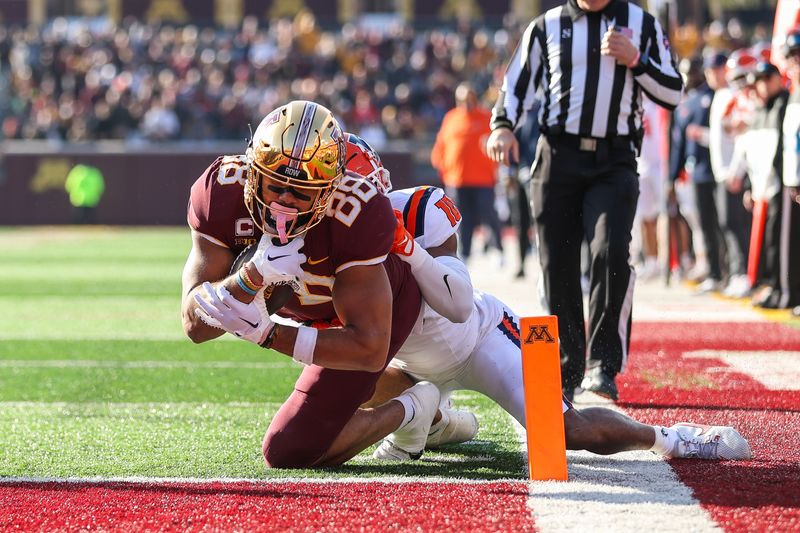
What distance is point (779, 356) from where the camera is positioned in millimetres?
6062

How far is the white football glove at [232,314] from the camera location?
3.09 metres

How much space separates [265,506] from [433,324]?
2.84 feet

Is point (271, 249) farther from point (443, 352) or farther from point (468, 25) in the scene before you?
point (468, 25)

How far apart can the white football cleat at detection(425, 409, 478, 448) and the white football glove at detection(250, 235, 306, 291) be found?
0.94 meters

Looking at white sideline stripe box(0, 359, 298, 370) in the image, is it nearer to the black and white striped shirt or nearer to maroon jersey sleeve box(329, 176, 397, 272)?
the black and white striped shirt

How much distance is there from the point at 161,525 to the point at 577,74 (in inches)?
106

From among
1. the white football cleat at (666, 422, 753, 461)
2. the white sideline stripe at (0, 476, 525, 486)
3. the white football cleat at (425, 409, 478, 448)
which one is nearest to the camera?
the white sideline stripe at (0, 476, 525, 486)

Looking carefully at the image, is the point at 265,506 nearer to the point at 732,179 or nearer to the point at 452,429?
the point at 452,429

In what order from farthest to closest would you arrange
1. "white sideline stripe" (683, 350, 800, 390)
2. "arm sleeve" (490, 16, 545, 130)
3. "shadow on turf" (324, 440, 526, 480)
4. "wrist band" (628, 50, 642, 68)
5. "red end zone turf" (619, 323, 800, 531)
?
"white sideline stripe" (683, 350, 800, 390)
"arm sleeve" (490, 16, 545, 130)
"wrist band" (628, 50, 642, 68)
"shadow on turf" (324, 440, 526, 480)
"red end zone turf" (619, 323, 800, 531)

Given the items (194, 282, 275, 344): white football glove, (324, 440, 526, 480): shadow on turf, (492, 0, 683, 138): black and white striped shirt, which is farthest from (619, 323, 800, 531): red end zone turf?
(194, 282, 275, 344): white football glove

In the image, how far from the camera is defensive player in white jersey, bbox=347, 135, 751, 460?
141 inches

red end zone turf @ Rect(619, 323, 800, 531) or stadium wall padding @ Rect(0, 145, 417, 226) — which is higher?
red end zone turf @ Rect(619, 323, 800, 531)

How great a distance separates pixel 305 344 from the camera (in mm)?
3209

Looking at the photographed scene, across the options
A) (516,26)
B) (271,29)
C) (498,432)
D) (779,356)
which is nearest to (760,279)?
(779,356)
